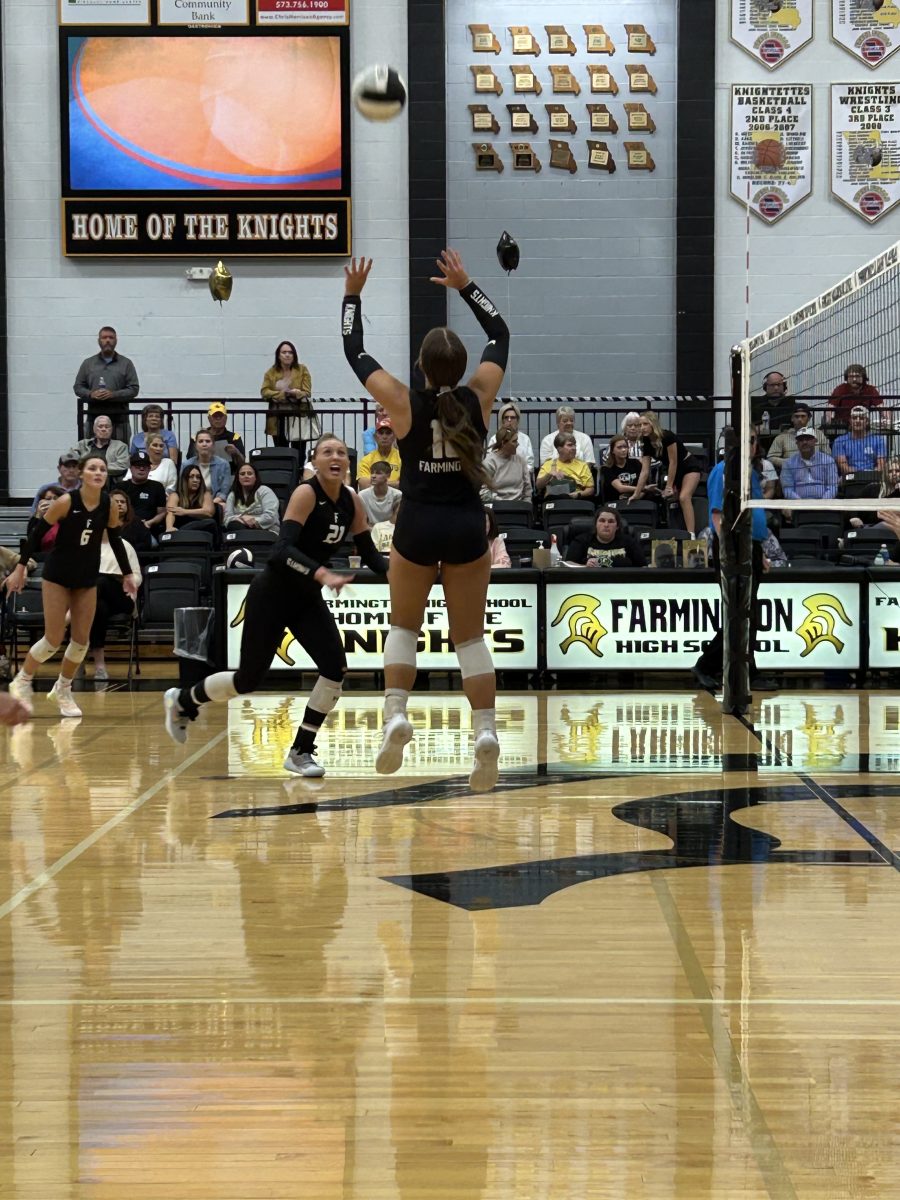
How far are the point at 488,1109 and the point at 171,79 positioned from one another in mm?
18451

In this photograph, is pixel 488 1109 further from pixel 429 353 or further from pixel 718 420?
pixel 718 420

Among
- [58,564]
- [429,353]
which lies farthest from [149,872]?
[58,564]

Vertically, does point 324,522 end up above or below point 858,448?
below

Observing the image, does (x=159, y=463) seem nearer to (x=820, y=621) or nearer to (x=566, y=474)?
(x=566, y=474)

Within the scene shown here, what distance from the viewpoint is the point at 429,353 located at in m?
6.20

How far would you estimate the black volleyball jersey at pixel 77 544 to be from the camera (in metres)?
11.4

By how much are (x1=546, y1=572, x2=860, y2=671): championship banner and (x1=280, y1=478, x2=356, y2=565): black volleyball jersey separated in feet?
18.1

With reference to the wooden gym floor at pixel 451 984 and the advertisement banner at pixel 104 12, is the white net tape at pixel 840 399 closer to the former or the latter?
the wooden gym floor at pixel 451 984

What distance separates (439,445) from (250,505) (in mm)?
10057

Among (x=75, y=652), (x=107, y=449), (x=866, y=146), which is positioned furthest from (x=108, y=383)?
(x=866, y=146)

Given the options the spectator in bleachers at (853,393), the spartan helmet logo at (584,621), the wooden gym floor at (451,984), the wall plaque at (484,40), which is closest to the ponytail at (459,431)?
the wooden gym floor at (451,984)

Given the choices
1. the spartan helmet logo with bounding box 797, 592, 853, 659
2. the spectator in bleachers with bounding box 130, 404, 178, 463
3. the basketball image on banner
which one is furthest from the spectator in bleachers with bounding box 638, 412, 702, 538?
the basketball image on banner

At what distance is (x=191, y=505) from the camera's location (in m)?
16.5

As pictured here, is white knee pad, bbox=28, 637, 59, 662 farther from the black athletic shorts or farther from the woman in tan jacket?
the woman in tan jacket
